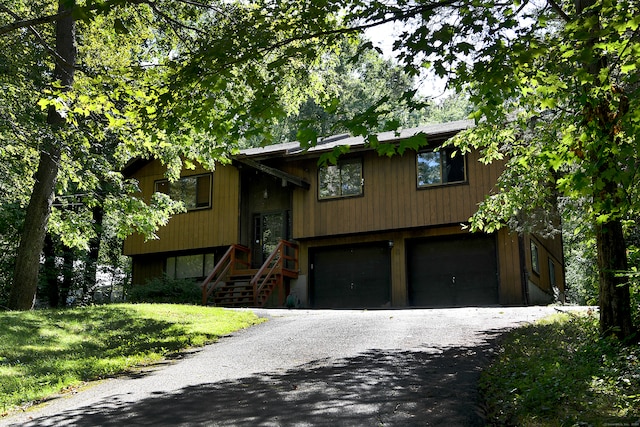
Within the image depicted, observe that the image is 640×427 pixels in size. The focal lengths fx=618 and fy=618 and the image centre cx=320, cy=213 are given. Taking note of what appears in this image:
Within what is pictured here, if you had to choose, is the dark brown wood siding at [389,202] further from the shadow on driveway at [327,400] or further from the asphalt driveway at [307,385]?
the shadow on driveway at [327,400]

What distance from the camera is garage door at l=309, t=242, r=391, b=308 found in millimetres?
21453

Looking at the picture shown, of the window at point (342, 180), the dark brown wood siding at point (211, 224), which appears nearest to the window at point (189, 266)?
the dark brown wood siding at point (211, 224)

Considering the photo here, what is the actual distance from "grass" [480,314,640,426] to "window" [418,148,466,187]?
1154 centimetres

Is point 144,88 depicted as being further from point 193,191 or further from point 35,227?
point 193,191

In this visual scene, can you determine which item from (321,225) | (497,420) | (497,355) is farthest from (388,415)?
(321,225)

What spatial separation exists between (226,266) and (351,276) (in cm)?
451

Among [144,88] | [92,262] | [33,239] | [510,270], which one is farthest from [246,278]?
[144,88]

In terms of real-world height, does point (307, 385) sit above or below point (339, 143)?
below

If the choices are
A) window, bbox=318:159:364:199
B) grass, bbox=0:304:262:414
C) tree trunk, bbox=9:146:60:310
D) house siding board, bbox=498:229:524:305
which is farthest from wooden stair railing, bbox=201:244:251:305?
house siding board, bbox=498:229:524:305

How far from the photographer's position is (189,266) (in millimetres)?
24781

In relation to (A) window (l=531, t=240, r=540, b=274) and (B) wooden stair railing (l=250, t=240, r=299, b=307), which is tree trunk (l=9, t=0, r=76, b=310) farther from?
(A) window (l=531, t=240, r=540, b=274)

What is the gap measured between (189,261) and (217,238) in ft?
6.65

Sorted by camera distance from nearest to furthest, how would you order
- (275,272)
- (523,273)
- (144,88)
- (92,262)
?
(144,88)
(523,273)
(275,272)
(92,262)

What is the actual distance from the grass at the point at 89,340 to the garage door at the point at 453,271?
26.1 feet
